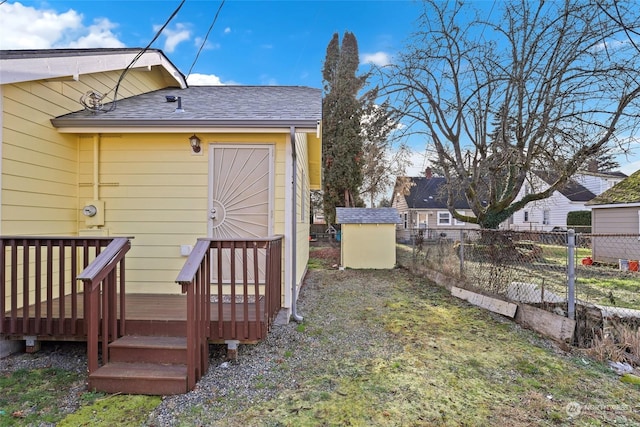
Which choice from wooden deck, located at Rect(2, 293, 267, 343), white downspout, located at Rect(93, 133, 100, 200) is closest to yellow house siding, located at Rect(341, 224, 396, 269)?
wooden deck, located at Rect(2, 293, 267, 343)

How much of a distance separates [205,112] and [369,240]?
6505 mm

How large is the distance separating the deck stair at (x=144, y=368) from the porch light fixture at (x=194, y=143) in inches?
93.9

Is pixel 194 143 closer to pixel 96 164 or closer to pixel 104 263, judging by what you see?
pixel 96 164

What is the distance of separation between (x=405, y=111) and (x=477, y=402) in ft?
27.9

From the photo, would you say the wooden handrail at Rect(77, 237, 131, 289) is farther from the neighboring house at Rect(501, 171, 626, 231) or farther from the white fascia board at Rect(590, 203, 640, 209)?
the neighboring house at Rect(501, 171, 626, 231)

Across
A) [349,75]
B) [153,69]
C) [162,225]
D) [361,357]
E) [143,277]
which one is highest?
[349,75]

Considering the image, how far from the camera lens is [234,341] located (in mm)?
3244

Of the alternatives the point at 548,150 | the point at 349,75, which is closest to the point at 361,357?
the point at 548,150

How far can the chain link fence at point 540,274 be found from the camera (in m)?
3.95

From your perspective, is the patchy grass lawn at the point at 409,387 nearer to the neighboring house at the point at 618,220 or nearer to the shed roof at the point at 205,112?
the shed roof at the point at 205,112

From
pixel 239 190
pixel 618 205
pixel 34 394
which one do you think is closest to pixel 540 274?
pixel 239 190

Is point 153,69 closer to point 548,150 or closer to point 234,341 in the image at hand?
point 234,341

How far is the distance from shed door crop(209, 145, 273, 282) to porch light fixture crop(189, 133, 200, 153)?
18 cm

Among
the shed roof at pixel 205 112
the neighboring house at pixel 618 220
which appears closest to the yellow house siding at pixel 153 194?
the shed roof at pixel 205 112
